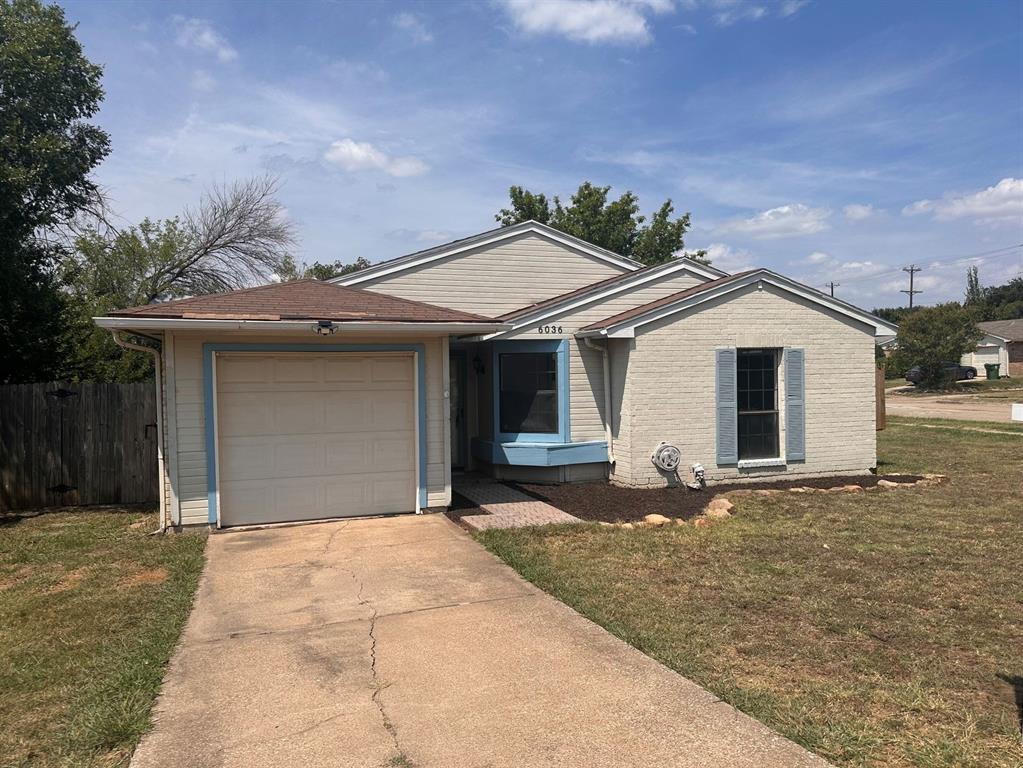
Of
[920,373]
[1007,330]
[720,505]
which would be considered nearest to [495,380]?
[720,505]

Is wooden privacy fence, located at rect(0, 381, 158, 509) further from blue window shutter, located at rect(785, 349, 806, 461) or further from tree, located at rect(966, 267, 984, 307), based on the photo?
tree, located at rect(966, 267, 984, 307)

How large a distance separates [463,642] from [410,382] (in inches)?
188

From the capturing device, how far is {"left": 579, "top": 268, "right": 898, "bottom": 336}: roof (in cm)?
1059

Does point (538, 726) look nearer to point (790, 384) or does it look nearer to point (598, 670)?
point (598, 670)

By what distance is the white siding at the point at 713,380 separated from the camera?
35.3ft

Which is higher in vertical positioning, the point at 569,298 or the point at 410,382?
the point at 569,298

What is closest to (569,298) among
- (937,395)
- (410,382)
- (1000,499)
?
(410,382)

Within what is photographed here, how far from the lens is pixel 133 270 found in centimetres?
2183

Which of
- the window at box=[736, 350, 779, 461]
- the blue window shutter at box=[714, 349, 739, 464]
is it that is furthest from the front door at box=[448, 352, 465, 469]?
the window at box=[736, 350, 779, 461]

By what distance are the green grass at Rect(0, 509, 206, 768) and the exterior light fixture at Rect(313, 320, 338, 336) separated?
2697 millimetres

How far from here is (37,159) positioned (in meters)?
10.6

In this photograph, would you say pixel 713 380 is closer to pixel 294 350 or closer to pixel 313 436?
pixel 313 436

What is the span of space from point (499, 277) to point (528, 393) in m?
3.09

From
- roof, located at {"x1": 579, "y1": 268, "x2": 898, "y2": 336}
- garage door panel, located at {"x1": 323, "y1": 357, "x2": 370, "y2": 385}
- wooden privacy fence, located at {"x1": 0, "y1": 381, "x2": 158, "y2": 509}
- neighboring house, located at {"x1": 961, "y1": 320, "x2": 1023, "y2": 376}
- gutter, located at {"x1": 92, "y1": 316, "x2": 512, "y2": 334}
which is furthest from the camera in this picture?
neighboring house, located at {"x1": 961, "y1": 320, "x2": 1023, "y2": 376}
